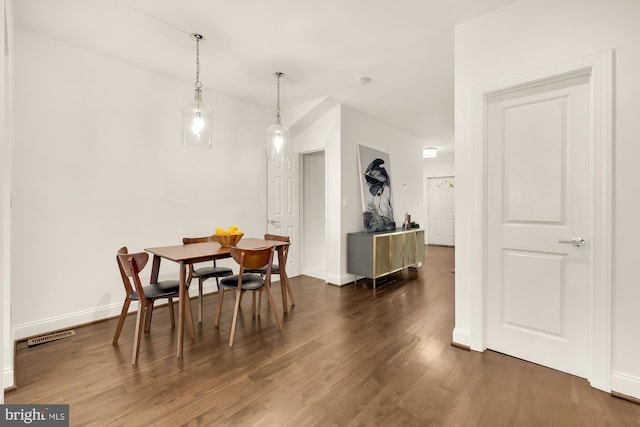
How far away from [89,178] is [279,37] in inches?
91.1

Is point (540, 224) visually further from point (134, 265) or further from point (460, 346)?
point (134, 265)

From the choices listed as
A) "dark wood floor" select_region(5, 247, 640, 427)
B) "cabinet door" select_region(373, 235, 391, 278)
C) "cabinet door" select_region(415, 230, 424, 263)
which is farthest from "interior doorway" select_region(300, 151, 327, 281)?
"dark wood floor" select_region(5, 247, 640, 427)

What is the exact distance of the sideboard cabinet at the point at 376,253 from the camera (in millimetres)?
4402

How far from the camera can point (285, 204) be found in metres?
4.87

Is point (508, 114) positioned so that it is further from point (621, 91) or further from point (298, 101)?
point (298, 101)

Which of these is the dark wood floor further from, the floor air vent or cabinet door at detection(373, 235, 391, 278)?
cabinet door at detection(373, 235, 391, 278)

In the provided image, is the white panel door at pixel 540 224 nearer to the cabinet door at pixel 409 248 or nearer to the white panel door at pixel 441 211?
the cabinet door at pixel 409 248

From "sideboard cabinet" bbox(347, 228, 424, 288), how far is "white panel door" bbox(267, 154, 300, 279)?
915 millimetres

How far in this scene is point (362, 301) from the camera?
3840 millimetres

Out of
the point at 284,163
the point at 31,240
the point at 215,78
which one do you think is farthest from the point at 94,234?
the point at 284,163

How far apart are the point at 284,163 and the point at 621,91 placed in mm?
3809

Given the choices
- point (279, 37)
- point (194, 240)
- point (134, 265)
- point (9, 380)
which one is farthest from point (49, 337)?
point (279, 37)

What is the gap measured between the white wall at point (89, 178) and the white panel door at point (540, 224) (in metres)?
3.28

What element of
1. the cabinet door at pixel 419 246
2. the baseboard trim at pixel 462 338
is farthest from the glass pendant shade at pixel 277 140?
the cabinet door at pixel 419 246
